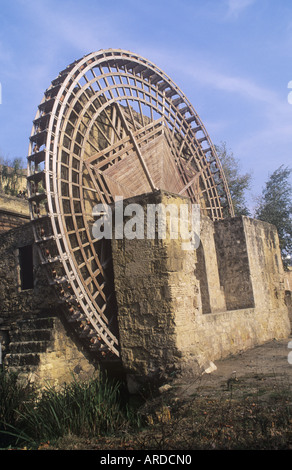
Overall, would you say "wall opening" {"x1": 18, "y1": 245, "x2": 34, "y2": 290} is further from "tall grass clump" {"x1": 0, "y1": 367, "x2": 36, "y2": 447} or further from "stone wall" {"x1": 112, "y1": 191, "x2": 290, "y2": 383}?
"tall grass clump" {"x1": 0, "y1": 367, "x2": 36, "y2": 447}

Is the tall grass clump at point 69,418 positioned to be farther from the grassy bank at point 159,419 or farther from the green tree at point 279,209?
the green tree at point 279,209

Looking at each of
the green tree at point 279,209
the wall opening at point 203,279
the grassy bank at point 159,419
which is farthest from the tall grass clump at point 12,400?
the green tree at point 279,209

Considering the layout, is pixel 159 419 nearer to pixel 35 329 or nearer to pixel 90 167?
pixel 35 329

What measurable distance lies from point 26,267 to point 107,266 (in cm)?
192

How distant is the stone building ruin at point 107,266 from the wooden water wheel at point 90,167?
0.08ft

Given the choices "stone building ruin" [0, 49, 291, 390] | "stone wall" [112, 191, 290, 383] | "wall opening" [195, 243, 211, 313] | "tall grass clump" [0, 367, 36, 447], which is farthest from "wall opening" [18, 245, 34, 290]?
"wall opening" [195, 243, 211, 313]

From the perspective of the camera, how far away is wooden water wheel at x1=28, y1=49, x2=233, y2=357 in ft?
22.4

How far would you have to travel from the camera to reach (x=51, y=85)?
769 centimetres

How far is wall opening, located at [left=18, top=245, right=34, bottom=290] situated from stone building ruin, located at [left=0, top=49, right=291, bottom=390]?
24 mm

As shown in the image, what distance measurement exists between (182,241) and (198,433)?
3.28 m

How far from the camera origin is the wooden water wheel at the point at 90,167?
6.81 metres

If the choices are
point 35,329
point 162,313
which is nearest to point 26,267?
point 35,329

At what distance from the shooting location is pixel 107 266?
24.7 ft
